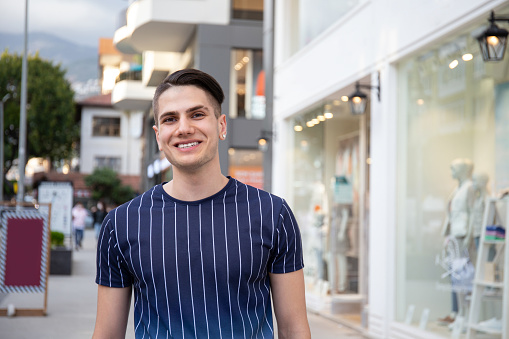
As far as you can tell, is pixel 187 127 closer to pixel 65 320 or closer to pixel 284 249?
pixel 284 249

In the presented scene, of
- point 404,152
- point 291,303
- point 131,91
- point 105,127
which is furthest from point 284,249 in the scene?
point 105,127

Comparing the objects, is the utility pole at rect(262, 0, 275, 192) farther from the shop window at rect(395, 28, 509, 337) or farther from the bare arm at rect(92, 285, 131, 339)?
the bare arm at rect(92, 285, 131, 339)

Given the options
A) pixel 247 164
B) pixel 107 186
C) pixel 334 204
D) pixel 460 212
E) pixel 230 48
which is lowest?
pixel 460 212

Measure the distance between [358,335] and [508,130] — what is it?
378 cm

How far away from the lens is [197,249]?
2576mm

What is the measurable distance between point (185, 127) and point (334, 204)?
10.9 metres

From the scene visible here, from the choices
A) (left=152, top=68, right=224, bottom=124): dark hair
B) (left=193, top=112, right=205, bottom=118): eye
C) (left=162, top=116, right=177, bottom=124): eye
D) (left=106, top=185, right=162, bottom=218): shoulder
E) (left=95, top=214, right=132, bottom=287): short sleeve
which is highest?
(left=152, top=68, right=224, bottom=124): dark hair

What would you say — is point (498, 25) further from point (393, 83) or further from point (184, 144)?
point (184, 144)

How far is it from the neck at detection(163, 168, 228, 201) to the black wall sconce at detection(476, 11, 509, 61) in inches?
197

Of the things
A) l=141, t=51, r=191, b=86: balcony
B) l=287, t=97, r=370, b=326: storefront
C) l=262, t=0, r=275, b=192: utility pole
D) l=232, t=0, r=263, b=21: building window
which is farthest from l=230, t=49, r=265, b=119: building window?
l=287, t=97, r=370, b=326: storefront

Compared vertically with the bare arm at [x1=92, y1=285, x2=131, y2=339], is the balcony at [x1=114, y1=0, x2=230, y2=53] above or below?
above

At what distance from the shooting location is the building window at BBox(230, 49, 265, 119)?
24.2 meters

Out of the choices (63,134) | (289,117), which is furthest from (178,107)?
(63,134)

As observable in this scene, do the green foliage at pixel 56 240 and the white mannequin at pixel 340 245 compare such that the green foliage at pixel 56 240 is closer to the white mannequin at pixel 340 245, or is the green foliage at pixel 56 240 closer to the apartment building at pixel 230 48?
the apartment building at pixel 230 48
